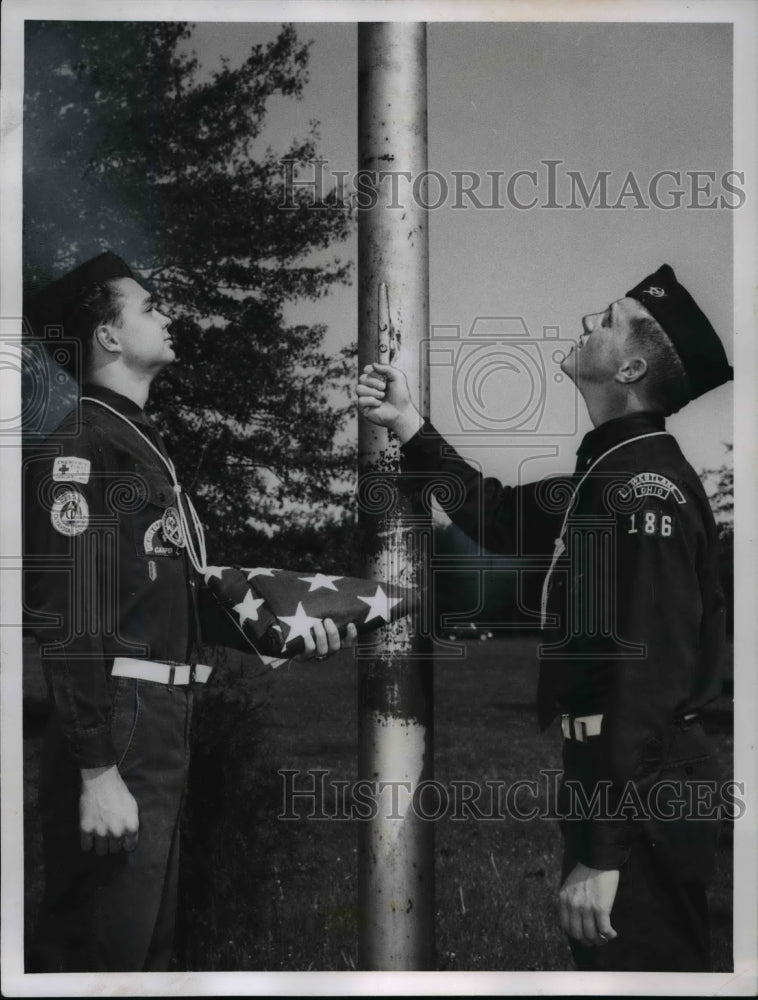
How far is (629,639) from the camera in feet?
10.1

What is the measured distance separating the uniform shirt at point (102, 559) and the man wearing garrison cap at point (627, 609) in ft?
2.26

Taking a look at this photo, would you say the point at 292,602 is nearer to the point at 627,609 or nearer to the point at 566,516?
the point at 566,516

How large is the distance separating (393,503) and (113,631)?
88 centimetres

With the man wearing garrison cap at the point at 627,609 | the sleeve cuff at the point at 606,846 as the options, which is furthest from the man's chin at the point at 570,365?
the sleeve cuff at the point at 606,846

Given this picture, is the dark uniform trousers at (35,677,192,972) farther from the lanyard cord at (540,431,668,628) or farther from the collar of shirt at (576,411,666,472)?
the collar of shirt at (576,411,666,472)

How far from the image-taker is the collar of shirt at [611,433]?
3.13 m

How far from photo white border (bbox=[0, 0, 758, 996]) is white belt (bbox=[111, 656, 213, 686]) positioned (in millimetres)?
353

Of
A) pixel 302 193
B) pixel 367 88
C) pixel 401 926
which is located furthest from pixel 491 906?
pixel 367 88

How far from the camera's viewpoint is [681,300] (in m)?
3.19

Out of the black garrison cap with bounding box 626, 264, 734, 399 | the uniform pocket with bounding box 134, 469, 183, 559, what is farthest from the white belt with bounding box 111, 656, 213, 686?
the black garrison cap with bounding box 626, 264, 734, 399

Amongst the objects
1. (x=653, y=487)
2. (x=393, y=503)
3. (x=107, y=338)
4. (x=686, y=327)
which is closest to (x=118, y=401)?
(x=107, y=338)

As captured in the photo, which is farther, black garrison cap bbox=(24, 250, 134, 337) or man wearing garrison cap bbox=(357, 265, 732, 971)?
black garrison cap bbox=(24, 250, 134, 337)

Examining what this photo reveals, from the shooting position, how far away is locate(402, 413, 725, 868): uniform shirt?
305 centimetres

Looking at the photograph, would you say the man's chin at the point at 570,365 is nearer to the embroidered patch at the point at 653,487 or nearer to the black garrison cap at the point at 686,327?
the black garrison cap at the point at 686,327
